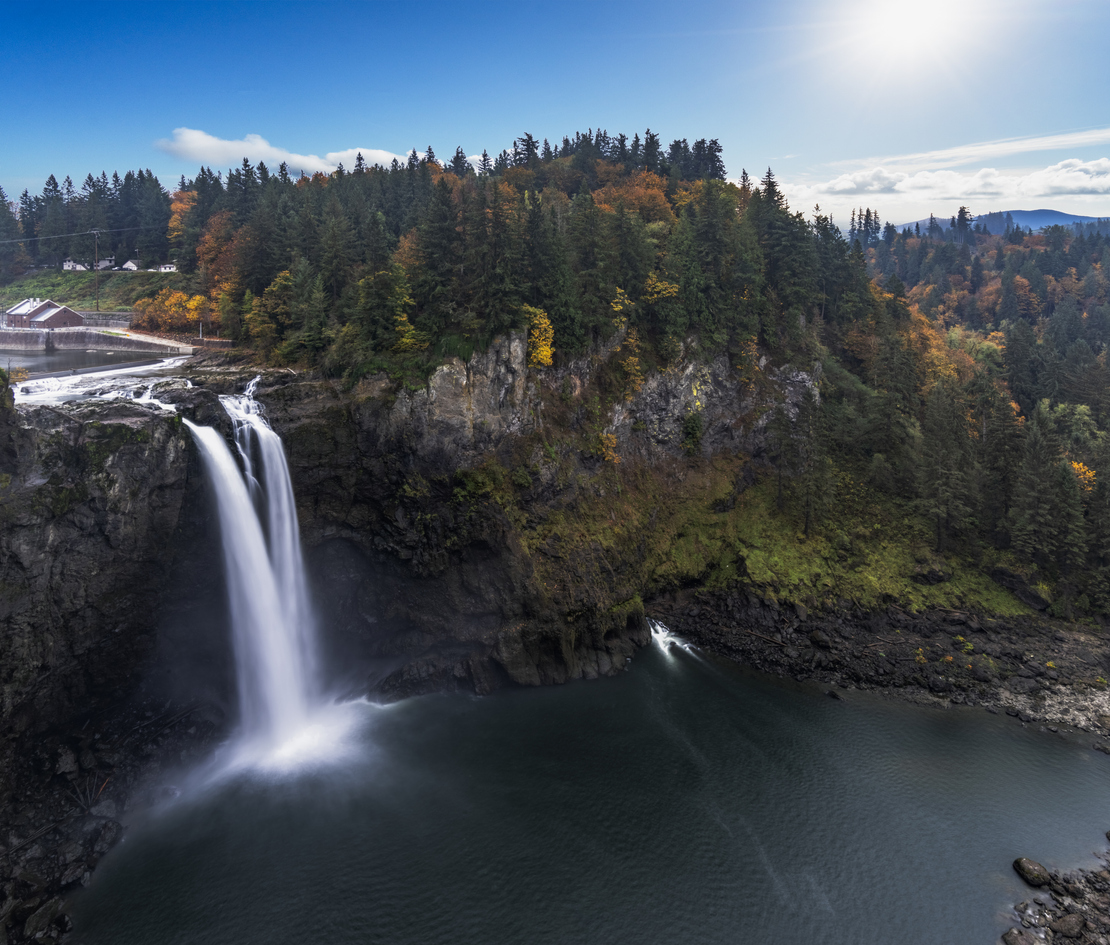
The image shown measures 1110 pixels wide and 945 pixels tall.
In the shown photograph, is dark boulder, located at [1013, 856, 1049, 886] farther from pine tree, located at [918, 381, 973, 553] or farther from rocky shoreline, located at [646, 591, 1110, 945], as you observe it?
pine tree, located at [918, 381, 973, 553]

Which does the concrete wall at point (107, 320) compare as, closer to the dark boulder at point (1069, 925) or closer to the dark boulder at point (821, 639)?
the dark boulder at point (821, 639)

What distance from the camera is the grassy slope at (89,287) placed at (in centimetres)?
5909

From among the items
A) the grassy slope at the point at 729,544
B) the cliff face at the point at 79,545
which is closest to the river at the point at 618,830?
the cliff face at the point at 79,545

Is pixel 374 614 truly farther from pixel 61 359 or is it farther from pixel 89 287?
pixel 89 287

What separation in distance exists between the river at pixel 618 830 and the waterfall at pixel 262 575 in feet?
12.7

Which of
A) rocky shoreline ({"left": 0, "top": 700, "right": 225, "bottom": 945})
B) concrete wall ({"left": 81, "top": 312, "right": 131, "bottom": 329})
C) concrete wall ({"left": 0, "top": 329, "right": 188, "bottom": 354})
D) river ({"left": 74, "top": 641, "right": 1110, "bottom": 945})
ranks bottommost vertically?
river ({"left": 74, "top": 641, "right": 1110, "bottom": 945})

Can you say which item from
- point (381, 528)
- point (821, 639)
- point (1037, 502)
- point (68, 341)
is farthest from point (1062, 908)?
point (68, 341)

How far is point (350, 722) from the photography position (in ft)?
104

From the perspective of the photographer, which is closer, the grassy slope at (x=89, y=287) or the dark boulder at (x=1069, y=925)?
the dark boulder at (x=1069, y=925)

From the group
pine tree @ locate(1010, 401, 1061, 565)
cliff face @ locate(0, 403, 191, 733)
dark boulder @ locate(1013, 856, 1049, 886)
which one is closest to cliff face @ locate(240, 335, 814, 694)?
cliff face @ locate(0, 403, 191, 733)

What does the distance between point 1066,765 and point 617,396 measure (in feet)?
109

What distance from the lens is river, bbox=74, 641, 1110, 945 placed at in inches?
832

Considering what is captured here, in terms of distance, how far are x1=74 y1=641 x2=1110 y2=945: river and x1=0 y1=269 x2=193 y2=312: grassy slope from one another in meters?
49.5

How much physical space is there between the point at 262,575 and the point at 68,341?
3318 centimetres
